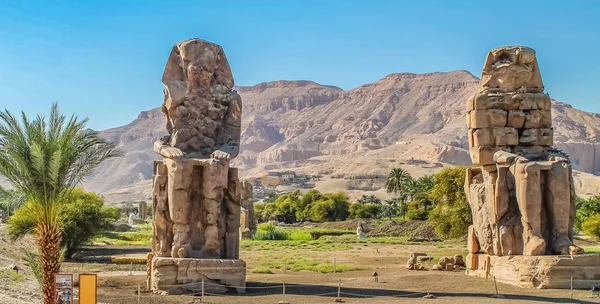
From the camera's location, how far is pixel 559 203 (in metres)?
14.6

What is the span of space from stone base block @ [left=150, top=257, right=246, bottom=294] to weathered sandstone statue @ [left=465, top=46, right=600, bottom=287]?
560 cm

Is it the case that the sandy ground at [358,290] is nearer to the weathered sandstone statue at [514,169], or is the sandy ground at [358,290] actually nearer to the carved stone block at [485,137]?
the weathered sandstone statue at [514,169]

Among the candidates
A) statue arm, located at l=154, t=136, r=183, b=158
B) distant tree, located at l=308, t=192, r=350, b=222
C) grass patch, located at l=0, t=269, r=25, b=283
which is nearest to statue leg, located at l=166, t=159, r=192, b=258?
statue arm, located at l=154, t=136, r=183, b=158

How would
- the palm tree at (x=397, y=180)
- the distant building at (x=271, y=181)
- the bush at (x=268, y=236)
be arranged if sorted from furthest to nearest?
1. the distant building at (x=271, y=181)
2. the palm tree at (x=397, y=180)
3. the bush at (x=268, y=236)

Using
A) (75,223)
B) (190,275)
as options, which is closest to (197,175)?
(190,275)

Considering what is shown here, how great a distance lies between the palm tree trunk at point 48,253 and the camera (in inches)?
432

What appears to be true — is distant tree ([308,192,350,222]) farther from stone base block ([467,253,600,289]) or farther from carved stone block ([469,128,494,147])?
stone base block ([467,253,600,289])

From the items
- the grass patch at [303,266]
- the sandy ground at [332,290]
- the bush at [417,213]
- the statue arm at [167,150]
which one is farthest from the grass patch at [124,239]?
the statue arm at [167,150]

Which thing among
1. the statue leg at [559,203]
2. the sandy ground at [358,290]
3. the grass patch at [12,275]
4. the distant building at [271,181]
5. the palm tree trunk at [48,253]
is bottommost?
the sandy ground at [358,290]

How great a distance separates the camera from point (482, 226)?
53.8 feet

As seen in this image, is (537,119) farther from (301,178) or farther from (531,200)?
(301,178)

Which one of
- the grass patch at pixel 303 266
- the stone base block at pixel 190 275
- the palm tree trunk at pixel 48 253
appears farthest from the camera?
the grass patch at pixel 303 266

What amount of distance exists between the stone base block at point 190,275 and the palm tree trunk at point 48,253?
7.55 feet

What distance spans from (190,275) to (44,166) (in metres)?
3.28
